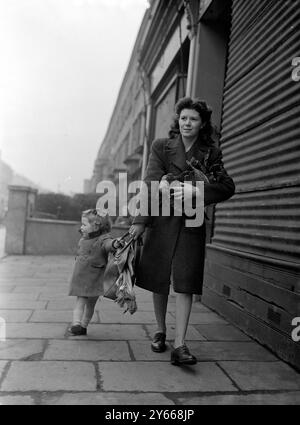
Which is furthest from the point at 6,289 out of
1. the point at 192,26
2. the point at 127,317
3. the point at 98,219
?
the point at 192,26

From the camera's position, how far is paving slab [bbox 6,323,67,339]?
370 cm

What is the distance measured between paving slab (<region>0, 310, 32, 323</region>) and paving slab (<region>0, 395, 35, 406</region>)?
180cm

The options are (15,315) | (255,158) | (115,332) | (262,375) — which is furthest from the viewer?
(15,315)

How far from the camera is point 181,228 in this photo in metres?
3.28

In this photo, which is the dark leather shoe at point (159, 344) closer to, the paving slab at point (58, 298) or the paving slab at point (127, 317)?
the paving slab at point (127, 317)

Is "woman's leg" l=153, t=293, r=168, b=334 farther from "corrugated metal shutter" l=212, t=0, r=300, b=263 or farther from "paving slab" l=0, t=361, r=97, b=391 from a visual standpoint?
"corrugated metal shutter" l=212, t=0, r=300, b=263

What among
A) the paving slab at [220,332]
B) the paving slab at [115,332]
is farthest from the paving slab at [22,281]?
the paving slab at [220,332]

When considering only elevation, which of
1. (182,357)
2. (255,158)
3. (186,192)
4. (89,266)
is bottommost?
(182,357)

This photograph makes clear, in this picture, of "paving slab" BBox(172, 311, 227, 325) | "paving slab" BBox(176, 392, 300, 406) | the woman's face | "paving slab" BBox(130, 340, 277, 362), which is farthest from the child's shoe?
the woman's face

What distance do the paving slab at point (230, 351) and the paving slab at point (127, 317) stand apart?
85cm

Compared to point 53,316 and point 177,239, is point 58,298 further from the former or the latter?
point 177,239

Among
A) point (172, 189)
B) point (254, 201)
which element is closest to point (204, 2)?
point (254, 201)

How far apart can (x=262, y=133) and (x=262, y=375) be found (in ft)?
7.28

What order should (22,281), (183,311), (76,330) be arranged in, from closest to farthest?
(183,311), (76,330), (22,281)
